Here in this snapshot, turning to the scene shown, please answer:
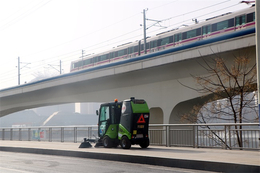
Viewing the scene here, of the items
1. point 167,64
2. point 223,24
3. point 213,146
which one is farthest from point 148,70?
point 213,146

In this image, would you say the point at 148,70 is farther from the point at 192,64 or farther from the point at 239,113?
the point at 239,113

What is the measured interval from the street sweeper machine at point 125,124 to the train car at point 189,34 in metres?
12.0

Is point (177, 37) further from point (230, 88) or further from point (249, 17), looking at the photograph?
Result: point (230, 88)

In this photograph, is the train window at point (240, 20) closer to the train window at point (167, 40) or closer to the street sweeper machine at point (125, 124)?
the train window at point (167, 40)

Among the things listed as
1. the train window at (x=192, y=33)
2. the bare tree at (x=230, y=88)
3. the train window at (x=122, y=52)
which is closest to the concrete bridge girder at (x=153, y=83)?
the bare tree at (x=230, y=88)

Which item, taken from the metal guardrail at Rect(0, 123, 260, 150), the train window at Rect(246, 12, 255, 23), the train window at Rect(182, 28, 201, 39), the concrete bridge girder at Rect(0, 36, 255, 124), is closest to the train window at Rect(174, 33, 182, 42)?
the train window at Rect(182, 28, 201, 39)

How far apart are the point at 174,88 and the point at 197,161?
14.7m

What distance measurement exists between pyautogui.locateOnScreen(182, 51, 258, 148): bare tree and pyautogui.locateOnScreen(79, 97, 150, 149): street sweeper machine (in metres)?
5.42

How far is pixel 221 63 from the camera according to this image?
2112 centimetres

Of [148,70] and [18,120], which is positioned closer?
[148,70]

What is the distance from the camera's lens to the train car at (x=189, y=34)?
2659cm

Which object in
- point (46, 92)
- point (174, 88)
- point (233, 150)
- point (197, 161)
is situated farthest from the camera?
point (46, 92)

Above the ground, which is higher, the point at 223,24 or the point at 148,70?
the point at 223,24

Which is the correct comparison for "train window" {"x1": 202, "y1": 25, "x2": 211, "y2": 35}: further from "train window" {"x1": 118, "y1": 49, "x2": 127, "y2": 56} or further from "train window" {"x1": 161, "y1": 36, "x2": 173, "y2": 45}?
"train window" {"x1": 118, "y1": 49, "x2": 127, "y2": 56}
